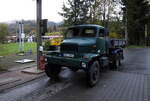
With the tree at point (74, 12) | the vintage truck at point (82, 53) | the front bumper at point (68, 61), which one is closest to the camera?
the front bumper at point (68, 61)

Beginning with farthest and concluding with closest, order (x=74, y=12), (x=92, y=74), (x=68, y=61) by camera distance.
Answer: (x=74, y=12) < (x=68, y=61) < (x=92, y=74)

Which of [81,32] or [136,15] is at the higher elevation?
[136,15]

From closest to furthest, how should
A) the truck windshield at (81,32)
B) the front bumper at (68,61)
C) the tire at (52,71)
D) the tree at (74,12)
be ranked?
1. the front bumper at (68,61)
2. the tire at (52,71)
3. the truck windshield at (81,32)
4. the tree at (74,12)

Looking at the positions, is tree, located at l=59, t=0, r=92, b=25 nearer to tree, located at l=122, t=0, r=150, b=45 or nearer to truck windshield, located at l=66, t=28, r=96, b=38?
truck windshield, located at l=66, t=28, r=96, b=38

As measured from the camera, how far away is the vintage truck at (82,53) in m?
5.22

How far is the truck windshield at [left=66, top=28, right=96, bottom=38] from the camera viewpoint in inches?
254

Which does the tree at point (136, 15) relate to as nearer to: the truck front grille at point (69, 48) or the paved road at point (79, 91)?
the paved road at point (79, 91)

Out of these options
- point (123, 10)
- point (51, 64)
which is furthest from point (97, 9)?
point (51, 64)

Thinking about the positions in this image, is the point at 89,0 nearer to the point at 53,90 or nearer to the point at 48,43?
the point at 48,43

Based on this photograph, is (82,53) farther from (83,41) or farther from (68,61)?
(68,61)

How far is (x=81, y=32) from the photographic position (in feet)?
21.8

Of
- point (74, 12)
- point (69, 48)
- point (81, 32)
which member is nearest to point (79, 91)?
point (69, 48)

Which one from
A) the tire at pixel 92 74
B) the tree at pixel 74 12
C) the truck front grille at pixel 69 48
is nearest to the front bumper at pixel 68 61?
the tire at pixel 92 74

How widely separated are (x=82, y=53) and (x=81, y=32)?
1.36m
